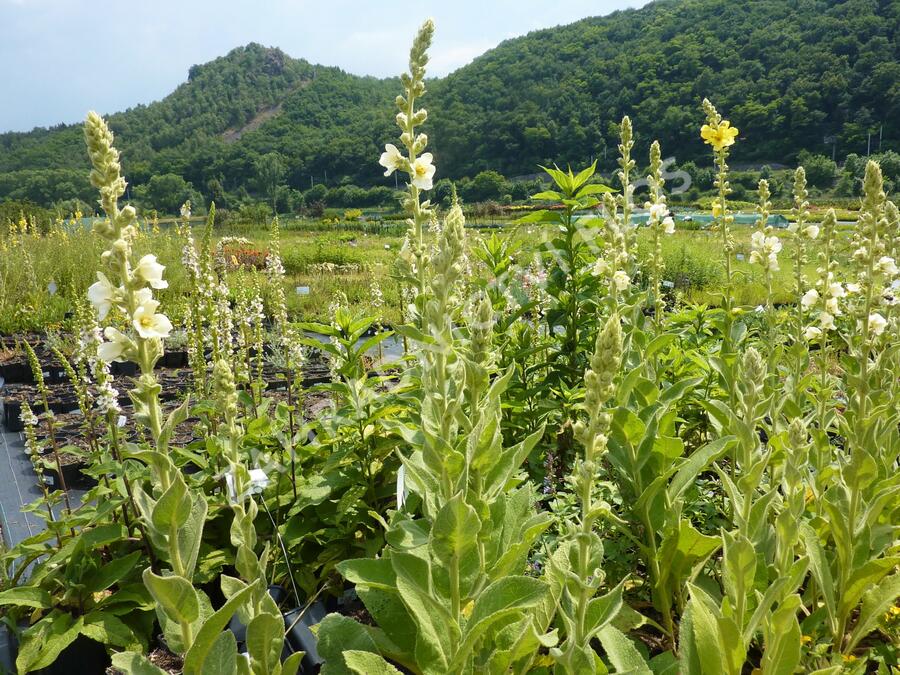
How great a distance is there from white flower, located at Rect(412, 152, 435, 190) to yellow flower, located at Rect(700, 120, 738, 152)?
2.12 metres

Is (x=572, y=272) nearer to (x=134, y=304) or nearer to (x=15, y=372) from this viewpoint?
(x=134, y=304)

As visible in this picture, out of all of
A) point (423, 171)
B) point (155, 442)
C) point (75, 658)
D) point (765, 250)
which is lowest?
point (75, 658)

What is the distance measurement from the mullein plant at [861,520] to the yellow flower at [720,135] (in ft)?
3.80

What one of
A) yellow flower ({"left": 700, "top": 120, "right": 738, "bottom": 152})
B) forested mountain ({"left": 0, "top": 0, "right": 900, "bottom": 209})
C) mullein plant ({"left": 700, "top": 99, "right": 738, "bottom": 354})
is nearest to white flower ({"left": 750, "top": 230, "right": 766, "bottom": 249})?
mullein plant ({"left": 700, "top": 99, "right": 738, "bottom": 354})

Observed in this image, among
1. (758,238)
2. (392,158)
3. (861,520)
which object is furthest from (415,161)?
(758,238)

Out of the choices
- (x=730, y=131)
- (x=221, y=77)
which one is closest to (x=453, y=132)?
(x=730, y=131)

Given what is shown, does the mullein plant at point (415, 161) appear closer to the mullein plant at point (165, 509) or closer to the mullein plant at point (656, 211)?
the mullein plant at point (165, 509)

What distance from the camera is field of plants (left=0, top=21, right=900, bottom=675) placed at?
1.30 m

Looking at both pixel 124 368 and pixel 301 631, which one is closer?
pixel 301 631

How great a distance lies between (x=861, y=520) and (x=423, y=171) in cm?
199

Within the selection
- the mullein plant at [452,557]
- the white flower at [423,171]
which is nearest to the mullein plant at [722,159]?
the white flower at [423,171]

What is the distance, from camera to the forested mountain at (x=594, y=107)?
54062 millimetres

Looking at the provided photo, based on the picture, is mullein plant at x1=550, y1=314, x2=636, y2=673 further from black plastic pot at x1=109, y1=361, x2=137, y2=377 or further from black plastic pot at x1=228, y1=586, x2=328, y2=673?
black plastic pot at x1=109, y1=361, x2=137, y2=377

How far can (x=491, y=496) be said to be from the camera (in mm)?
1683
